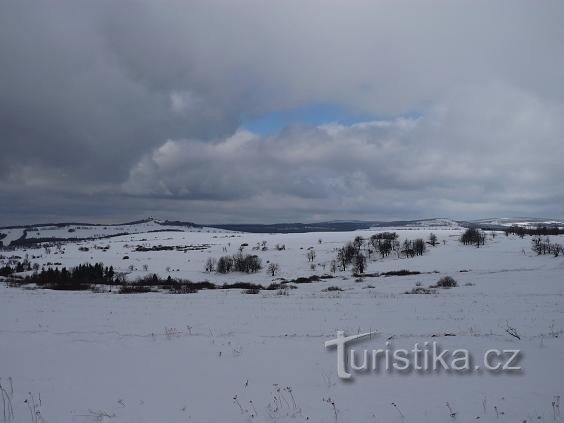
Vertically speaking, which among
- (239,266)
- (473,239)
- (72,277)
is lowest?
(239,266)

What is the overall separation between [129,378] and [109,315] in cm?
1389

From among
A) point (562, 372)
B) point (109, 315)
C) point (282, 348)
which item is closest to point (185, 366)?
point (282, 348)

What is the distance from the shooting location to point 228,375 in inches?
445

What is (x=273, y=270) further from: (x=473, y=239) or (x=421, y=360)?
(x=421, y=360)

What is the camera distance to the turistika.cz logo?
36.4ft

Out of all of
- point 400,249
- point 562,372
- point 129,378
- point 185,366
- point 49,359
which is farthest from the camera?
point 400,249

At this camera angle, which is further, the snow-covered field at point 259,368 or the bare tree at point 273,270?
the bare tree at point 273,270

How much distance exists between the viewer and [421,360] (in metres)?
11.9

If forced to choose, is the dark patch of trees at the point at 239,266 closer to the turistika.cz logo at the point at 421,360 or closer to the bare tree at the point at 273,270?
the bare tree at the point at 273,270

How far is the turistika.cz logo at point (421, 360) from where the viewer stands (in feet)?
36.4

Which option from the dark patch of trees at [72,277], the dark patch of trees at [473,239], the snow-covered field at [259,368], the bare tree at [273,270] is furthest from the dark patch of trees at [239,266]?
the snow-covered field at [259,368]

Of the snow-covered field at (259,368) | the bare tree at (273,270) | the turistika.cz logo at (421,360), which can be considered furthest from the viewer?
the bare tree at (273,270)

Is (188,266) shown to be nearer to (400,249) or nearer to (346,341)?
(400,249)

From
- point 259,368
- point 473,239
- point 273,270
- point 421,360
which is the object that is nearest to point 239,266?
point 273,270
